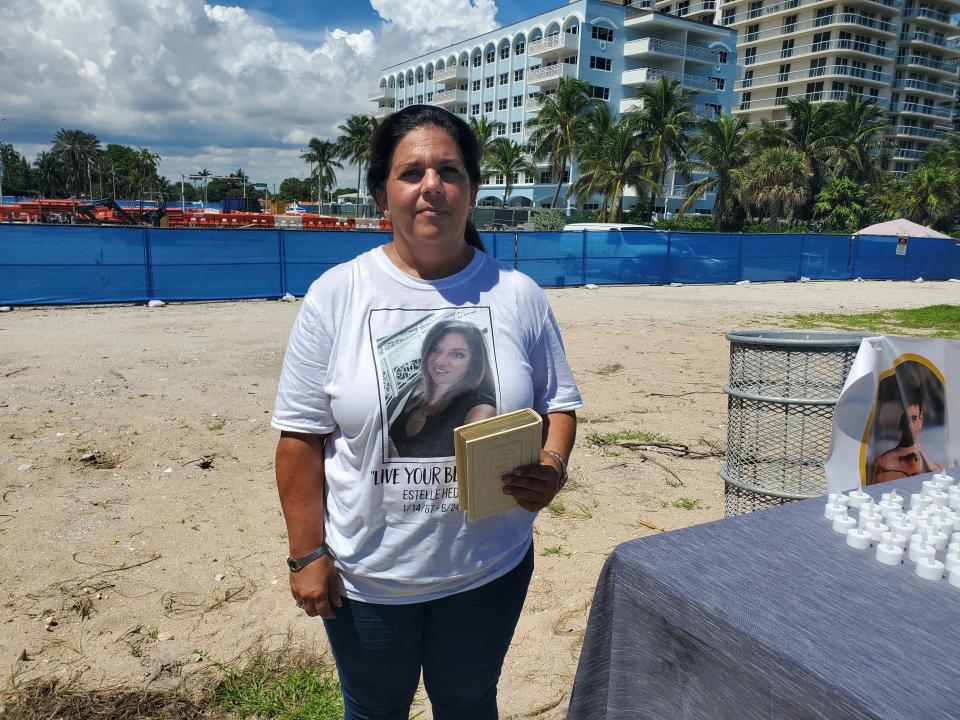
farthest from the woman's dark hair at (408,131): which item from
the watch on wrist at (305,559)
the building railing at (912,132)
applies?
the building railing at (912,132)

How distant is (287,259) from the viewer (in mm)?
16219

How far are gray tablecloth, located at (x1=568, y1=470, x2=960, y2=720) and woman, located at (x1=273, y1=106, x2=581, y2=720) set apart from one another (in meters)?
0.30

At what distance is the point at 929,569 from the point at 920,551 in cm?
5

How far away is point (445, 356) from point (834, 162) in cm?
5447

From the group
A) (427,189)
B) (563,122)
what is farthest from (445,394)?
(563,122)

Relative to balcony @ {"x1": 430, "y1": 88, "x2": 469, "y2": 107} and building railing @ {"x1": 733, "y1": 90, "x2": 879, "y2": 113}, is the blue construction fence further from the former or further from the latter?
balcony @ {"x1": 430, "y1": 88, "x2": 469, "y2": 107}

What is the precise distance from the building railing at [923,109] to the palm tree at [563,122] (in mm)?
42173

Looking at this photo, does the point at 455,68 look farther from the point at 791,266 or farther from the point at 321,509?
the point at 321,509

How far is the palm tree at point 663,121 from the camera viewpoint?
47.1 meters

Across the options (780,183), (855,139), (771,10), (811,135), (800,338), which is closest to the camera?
(800,338)

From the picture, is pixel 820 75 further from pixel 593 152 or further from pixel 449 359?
pixel 449 359

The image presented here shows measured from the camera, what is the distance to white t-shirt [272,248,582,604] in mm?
1638

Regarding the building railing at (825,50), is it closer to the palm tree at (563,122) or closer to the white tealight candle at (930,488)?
the palm tree at (563,122)

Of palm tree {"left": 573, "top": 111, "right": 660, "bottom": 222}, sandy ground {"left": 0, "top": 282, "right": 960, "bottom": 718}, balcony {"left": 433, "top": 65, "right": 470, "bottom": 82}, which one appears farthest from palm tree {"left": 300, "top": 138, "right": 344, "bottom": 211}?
sandy ground {"left": 0, "top": 282, "right": 960, "bottom": 718}
